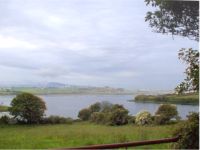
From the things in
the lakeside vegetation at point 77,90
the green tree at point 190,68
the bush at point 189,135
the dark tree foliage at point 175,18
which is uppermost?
the dark tree foliage at point 175,18

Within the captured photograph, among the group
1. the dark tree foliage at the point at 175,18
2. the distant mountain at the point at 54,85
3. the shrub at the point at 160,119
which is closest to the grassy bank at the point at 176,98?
the dark tree foliage at the point at 175,18

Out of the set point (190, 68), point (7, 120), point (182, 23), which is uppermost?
point (182, 23)

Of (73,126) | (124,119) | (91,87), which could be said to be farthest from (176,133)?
(124,119)

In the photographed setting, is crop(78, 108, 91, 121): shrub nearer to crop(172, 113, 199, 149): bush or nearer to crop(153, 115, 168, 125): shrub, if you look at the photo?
crop(153, 115, 168, 125): shrub

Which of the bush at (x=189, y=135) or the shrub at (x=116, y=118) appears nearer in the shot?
the bush at (x=189, y=135)

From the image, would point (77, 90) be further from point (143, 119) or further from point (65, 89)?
point (143, 119)

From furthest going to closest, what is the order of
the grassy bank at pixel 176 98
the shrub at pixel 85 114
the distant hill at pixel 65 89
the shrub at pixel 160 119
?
the shrub at pixel 160 119, the shrub at pixel 85 114, the grassy bank at pixel 176 98, the distant hill at pixel 65 89

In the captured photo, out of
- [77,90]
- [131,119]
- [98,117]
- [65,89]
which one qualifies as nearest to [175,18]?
[77,90]

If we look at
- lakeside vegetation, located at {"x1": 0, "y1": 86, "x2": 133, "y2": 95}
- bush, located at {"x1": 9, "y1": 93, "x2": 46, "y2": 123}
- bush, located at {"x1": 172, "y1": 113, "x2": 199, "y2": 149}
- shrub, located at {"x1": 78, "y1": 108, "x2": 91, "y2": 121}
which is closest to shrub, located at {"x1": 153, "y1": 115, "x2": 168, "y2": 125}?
shrub, located at {"x1": 78, "y1": 108, "x2": 91, "y2": 121}

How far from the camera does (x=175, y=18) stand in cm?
488

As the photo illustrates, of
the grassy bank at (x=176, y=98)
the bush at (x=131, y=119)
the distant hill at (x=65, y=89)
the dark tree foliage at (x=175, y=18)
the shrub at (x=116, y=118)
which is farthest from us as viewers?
the bush at (x=131, y=119)

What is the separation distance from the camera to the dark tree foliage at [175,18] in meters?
4.67

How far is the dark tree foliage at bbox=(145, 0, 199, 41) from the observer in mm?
4668

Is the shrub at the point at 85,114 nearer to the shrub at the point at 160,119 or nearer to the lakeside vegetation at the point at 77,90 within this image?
the shrub at the point at 160,119
